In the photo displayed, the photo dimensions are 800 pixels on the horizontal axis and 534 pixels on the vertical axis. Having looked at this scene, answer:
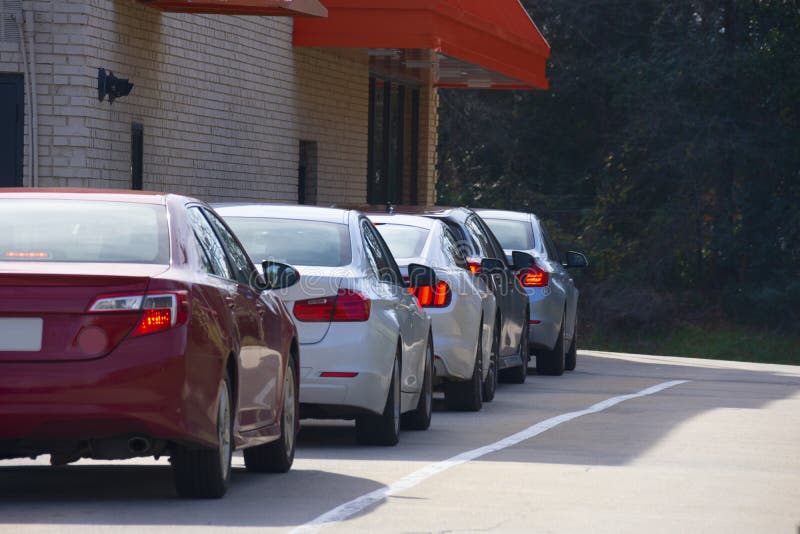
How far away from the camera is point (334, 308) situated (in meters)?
12.0

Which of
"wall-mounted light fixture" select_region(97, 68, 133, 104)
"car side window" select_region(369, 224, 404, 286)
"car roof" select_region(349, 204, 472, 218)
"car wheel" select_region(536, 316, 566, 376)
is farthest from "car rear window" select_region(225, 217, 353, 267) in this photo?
"car wheel" select_region(536, 316, 566, 376)

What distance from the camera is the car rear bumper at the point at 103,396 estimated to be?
846 cm

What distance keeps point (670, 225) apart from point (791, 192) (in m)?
3.08

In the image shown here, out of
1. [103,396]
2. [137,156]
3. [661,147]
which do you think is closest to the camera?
[103,396]

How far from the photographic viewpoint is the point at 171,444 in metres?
8.99

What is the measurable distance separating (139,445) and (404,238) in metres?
6.72

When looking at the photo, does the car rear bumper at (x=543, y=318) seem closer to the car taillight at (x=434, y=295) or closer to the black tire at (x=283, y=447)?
the car taillight at (x=434, y=295)

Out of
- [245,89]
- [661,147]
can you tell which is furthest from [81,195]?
[661,147]

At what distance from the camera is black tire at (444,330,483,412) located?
51.6 feet

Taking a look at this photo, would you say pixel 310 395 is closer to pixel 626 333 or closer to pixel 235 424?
pixel 235 424

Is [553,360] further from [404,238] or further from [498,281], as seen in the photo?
[404,238]

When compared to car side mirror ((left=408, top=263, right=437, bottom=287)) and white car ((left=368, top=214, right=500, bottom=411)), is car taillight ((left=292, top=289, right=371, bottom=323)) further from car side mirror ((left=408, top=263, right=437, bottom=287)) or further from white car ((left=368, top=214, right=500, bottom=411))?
white car ((left=368, top=214, right=500, bottom=411))

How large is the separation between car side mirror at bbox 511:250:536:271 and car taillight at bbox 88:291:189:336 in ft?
34.9

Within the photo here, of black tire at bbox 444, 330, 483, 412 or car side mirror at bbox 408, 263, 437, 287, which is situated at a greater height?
car side mirror at bbox 408, 263, 437, 287
